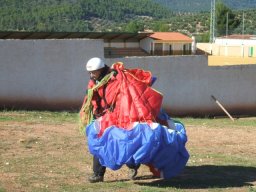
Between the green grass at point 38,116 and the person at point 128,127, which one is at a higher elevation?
the person at point 128,127

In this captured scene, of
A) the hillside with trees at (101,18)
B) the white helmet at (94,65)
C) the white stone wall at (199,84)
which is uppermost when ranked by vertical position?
the white helmet at (94,65)

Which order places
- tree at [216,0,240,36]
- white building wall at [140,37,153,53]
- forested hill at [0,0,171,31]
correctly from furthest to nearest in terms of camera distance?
forested hill at [0,0,171,31], tree at [216,0,240,36], white building wall at [140,37,153,53]

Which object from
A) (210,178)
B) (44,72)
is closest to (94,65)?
(210,178)

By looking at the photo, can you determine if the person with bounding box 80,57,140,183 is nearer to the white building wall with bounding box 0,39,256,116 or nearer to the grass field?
the grass field

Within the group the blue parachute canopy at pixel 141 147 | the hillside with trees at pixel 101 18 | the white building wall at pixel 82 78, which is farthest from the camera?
the hillside with trees at pixel 101 18

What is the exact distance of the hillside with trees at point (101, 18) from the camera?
94562 millimetres

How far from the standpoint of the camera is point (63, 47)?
1723 cm

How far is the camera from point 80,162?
968 cm

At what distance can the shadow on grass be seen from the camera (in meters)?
8.24

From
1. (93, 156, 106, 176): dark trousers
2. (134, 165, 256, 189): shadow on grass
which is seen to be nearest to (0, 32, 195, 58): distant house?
(134, 165, 256, 189): shadow on grass

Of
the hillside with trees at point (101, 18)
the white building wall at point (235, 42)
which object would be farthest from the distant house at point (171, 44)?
the hillside with trees at point (101, 18)

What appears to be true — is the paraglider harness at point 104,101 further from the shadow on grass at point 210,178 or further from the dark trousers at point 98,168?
the shadow on grass at point 210,178

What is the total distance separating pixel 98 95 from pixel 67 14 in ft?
394

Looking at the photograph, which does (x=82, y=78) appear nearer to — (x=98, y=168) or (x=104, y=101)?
(x=104, y=101)
